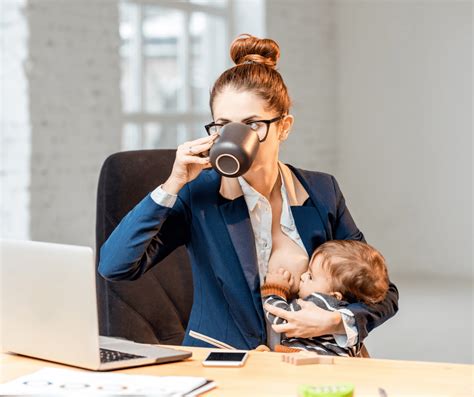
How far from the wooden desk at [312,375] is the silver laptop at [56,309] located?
38 millimetres

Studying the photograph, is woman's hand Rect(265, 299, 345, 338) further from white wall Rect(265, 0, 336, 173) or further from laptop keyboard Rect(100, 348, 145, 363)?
white wall Rect(265, 0, 336, 173)

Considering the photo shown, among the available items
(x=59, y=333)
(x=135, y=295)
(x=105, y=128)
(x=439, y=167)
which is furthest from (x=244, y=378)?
(x=439, y=167)

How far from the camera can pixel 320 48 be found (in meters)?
7.66

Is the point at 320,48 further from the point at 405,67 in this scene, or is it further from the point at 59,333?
the point at 59,333

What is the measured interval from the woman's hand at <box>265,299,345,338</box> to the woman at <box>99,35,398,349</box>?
0.09 metres

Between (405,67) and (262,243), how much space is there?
227 inches

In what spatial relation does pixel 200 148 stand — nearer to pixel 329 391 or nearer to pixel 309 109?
pixel 329 391

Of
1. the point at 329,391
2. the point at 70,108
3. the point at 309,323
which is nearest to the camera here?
the point at 329,391

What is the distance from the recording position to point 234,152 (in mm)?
1696

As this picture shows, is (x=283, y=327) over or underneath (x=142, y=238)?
underneath


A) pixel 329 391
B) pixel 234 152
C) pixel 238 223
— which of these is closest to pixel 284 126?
pixel 238 223

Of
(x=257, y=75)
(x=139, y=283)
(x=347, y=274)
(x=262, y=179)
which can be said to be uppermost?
(x=257, y=75)

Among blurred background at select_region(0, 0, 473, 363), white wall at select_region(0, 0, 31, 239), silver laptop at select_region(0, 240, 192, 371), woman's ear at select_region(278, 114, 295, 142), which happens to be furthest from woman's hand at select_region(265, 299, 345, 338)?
white wall at select_region(0, 0, 31, 239)

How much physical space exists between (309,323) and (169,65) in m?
4.79
